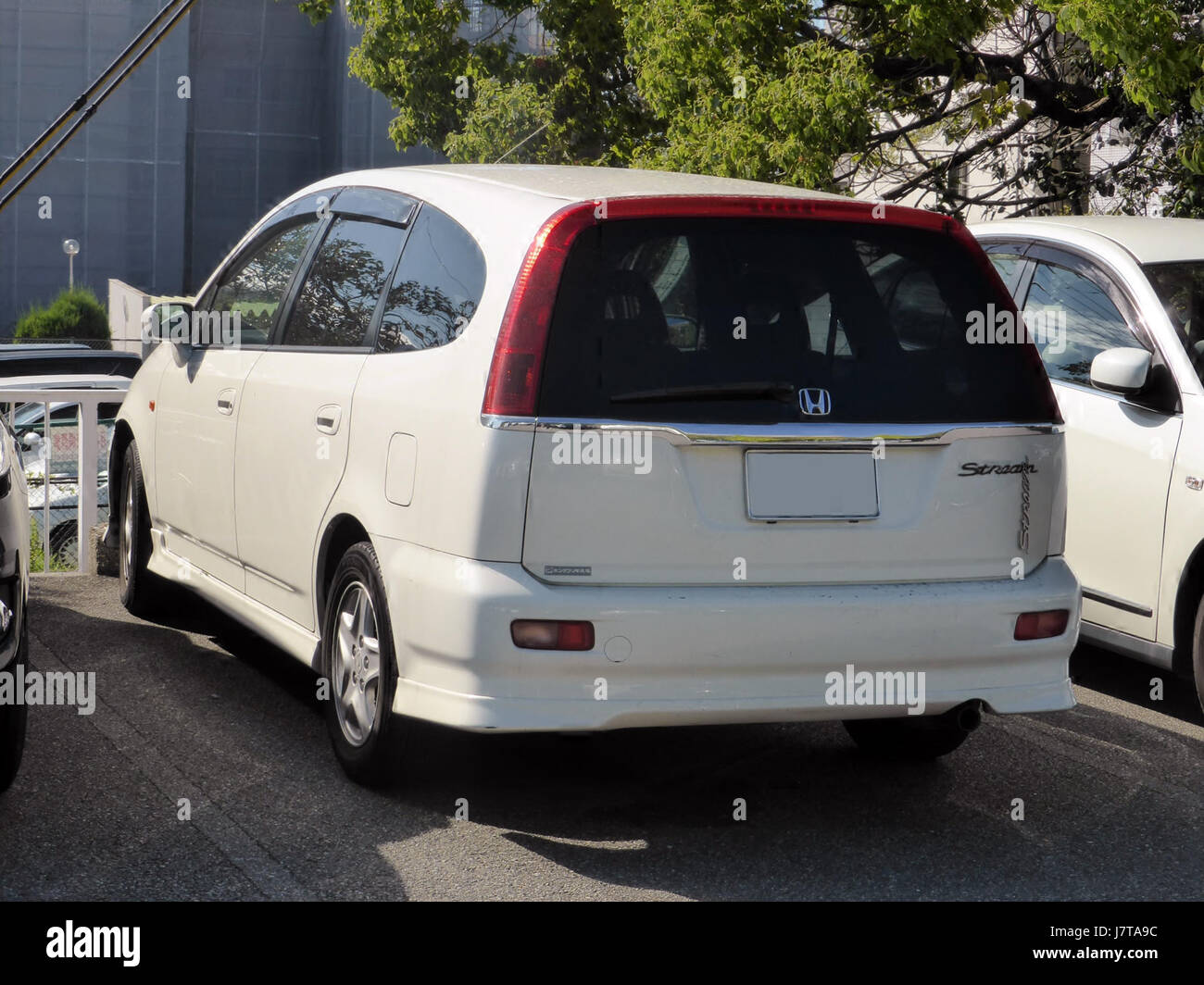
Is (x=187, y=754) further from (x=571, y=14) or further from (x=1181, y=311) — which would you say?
(x=571, y=14)

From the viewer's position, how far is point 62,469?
34.3ft

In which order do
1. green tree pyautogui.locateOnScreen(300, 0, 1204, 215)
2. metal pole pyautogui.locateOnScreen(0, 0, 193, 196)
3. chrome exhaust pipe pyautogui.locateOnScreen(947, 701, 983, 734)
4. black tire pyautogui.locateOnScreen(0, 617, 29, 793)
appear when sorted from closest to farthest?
black tire pyautogui.locateOnScreen(0, 617, 29, 793) → chrome exhaust pipe pyautogui.locateOnScreen(947, 701, 983, 734) → metal pole pyautogui.locateOnScreen(0, 0, 193, 196) → green tree pyautogui.locateOnScreen(300, 0, 1204, 215)

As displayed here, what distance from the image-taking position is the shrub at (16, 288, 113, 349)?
35.7 meters

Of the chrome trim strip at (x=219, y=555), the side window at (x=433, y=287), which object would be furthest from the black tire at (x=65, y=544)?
the side window at (x=433, y=287)

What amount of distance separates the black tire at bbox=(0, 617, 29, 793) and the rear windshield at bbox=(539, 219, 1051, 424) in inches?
62.4

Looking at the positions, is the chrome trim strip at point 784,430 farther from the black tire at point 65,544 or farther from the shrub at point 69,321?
the shrub at point 69,321

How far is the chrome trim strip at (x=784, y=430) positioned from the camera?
4199mm

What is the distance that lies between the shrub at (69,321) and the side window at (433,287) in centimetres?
3188

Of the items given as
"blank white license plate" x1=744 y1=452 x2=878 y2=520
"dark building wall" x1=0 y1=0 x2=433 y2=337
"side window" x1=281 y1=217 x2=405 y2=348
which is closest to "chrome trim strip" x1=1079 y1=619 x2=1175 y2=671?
"blank white license plate" x1=744 y1=452 x2=878 y2=520

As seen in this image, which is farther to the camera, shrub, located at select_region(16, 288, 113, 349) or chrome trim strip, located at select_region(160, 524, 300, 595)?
shrub, located at select_region(16, 288, 113, 349)

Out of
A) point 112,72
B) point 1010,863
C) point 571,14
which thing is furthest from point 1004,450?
point 571,14

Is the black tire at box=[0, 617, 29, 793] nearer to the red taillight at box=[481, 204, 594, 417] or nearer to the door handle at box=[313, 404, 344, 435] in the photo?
the door handle at box=[313, 404, 344, 435]

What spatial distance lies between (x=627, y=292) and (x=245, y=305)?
2.28m

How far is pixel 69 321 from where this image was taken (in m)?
35.9
